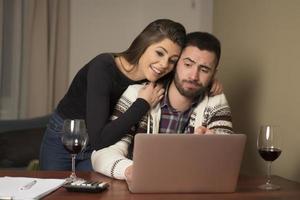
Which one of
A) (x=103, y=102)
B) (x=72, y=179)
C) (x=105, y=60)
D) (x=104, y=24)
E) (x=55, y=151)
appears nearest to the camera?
(x=72, y=179)

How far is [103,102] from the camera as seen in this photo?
1.85 m

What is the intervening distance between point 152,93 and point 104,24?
1946mm

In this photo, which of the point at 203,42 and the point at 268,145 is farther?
the point at 203,42

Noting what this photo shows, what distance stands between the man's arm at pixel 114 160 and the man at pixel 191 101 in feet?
0.13

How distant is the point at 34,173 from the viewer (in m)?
1.60

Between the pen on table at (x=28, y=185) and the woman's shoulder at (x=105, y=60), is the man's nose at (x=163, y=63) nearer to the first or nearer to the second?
the woman's shoulder at (x=105, y=60)

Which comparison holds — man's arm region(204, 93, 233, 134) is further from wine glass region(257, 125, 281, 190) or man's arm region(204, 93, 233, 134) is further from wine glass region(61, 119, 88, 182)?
wine glass region(61, 119, 88, 182)

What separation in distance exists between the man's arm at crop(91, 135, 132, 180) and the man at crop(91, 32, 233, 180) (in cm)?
4

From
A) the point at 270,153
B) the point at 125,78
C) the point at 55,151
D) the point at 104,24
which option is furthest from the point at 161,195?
the point at 104,24

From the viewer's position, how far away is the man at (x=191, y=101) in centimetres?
187

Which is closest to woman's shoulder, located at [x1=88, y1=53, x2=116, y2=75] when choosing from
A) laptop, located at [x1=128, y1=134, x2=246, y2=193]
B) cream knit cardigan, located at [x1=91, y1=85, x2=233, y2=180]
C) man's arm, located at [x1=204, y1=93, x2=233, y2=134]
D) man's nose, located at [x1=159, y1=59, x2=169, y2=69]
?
cream knit cardigan, located at [x1=91, y1=85, x2=233, y2=180]

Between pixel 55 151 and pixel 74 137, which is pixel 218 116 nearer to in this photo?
pixel 74 137

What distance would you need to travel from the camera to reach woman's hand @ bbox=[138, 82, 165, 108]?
1865 mm

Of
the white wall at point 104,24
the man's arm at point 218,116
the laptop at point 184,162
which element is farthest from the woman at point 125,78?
the white wall at point 104,24
